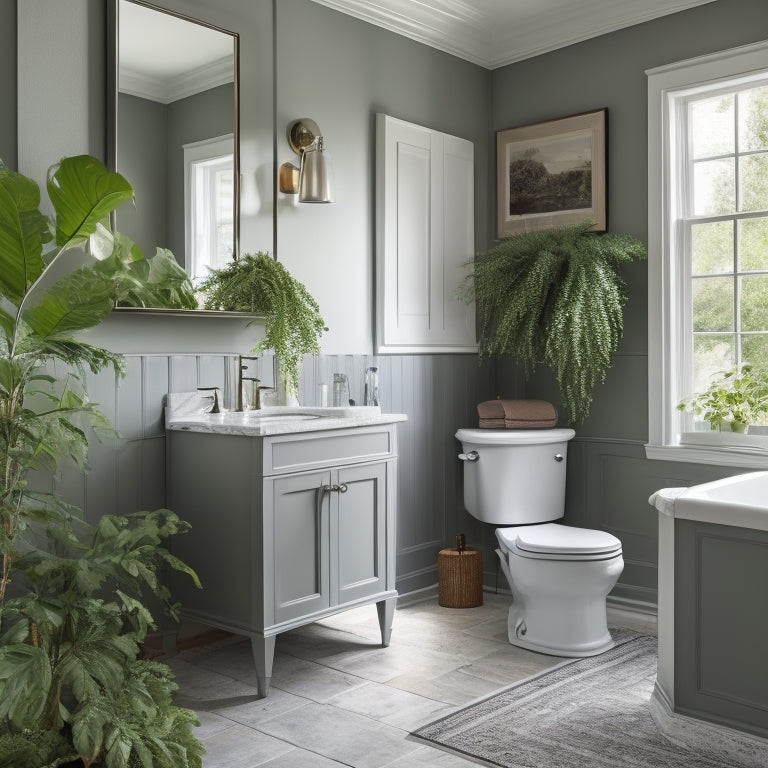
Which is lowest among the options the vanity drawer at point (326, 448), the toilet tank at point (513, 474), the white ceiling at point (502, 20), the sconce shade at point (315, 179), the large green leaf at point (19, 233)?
the toilet tank at point (513, 474)

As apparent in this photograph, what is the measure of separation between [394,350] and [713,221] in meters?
1.52

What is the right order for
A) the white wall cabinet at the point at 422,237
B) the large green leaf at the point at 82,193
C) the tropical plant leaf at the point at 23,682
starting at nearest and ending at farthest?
the tropical plant leaf at the point at 23,682 < the large green leaf at the point at 82,193 < the white wall cabinet at the point at 422,237

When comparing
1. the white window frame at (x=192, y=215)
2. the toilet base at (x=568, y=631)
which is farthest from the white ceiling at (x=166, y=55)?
the toilet base at (x=568, y=631)

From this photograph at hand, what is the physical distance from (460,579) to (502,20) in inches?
106

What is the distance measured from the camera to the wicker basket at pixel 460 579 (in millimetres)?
3955

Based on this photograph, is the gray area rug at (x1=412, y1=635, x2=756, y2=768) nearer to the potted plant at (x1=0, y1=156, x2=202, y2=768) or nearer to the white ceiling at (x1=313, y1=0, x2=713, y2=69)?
the potted plant at (x1=0, y1=156, x2=202, y2=768)

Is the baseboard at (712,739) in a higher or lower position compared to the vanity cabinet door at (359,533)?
lower

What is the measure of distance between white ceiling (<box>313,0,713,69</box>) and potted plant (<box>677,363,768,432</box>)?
63.5 inches

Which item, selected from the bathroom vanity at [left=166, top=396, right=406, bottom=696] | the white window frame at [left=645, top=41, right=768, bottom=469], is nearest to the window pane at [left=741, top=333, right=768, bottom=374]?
the white window frame at [left=645, top=41, right=768, bottom=469]

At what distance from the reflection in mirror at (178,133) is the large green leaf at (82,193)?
0.54 meters

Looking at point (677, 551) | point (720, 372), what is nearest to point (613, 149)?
point (720, 372)

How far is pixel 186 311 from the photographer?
3.07 metres

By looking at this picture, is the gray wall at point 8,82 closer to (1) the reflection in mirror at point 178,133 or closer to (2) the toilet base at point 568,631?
(1) the reflection in mirror at point 178,133

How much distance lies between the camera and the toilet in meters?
3.29
